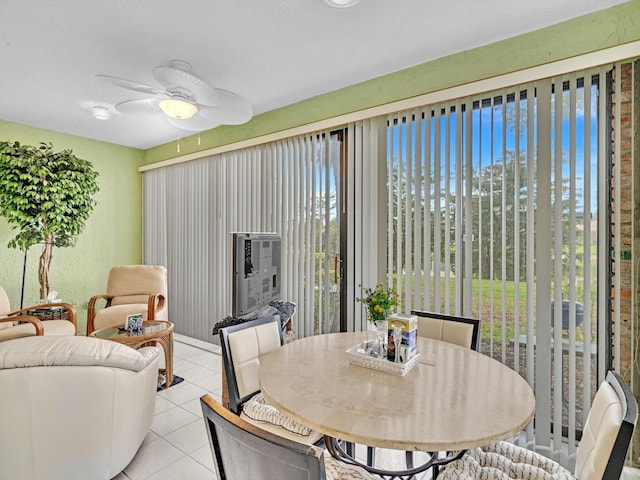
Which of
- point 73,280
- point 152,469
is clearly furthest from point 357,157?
point 73,280

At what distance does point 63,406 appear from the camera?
165cm

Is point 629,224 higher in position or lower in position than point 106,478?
higher

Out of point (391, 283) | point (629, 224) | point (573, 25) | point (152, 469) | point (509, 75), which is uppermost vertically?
point (573, 25)

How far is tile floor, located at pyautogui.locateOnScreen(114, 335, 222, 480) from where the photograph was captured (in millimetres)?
1997

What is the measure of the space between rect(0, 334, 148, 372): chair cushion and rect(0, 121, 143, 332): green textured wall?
10.9ft

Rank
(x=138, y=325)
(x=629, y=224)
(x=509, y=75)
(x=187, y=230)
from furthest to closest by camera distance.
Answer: (x=187, y=230) < (x=138, y=325) < (x=509, y=75) < (x=629, y=224)

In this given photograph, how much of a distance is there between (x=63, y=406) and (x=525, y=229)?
2811 mm

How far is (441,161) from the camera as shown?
99.8 inches

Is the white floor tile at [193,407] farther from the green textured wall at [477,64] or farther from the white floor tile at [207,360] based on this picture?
the green textured wall at [477,64]

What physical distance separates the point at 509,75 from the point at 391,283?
1698 millimetres

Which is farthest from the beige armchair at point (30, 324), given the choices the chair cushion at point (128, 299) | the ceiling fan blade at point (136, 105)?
the ceiling fan blade at point (136, 105)

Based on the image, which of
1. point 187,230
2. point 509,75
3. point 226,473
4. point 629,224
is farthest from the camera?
point 187,230

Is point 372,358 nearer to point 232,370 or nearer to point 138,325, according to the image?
point 232,370

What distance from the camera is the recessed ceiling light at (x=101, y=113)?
141 inches
